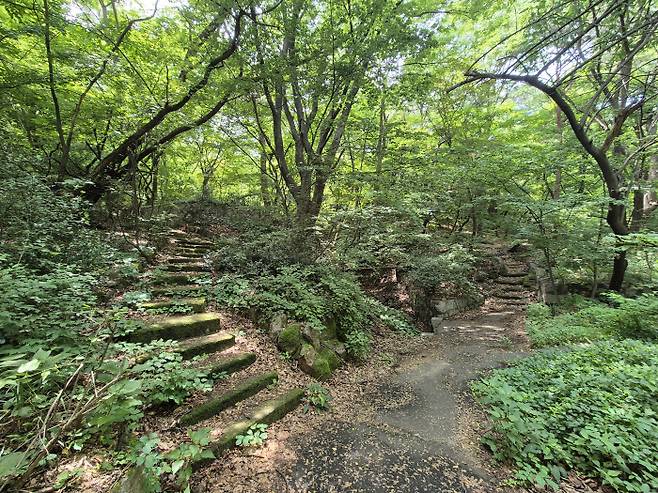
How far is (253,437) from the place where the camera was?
2555mm

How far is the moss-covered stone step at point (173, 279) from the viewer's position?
465cm

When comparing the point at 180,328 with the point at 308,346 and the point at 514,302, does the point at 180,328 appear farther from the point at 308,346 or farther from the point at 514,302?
the point at 514,302

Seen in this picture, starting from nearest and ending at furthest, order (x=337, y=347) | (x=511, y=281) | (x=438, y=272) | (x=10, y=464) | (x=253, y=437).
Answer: (x=10, y=464) → (x=253, y=437) → (x=337, y=347) → (x=438, y=272) → (x=511, y=281)

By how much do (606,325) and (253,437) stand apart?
236 inches

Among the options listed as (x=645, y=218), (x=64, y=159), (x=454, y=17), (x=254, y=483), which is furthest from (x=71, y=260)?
(x=645, y=218)

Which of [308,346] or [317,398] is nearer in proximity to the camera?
[317,398]

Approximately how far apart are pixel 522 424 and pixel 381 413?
147 centimetres

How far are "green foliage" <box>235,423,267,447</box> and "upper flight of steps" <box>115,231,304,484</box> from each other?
39mm

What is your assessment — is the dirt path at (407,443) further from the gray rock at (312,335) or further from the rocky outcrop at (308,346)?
the gray rock at (312,335)

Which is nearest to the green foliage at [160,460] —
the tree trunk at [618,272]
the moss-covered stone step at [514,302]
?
the moss-covered stone step at [514,302]

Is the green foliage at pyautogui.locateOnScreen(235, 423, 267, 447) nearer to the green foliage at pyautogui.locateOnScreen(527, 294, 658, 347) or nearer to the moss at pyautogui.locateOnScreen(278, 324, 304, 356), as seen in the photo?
the moss at pyautogui.locateOnScreen(278, 324, 304, 356)

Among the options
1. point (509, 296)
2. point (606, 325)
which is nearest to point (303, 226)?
point (606, 325)

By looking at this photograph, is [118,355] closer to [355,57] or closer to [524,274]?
[355,57]

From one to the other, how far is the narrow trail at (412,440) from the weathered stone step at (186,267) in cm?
395
